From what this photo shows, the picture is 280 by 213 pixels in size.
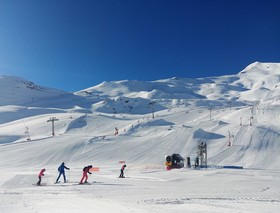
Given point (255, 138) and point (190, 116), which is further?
point (190, 116)

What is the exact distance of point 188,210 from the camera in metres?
11.9

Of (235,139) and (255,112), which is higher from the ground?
(255,112)

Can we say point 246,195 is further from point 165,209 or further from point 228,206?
point 165,209

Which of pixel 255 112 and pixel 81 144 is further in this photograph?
pixel 255 112

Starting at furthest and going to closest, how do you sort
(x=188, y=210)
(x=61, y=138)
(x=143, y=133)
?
(x=143, y=133), (x=61, y=138), (x=188, y=210)

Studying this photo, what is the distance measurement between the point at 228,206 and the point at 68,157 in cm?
4649

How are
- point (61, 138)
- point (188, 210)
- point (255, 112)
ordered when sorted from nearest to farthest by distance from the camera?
1. point (188, 210)
2. point (61, 138)
3. point (255, 112)

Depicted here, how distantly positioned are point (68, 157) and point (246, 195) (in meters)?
43.3

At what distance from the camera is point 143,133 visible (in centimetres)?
7344

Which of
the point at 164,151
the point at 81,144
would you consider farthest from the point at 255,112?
the point at 81,144

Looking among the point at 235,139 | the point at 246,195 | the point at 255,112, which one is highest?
the point at 255,112

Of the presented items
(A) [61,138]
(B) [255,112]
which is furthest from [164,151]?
(B) [255,112]

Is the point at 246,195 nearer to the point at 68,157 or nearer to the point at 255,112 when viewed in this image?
the point at 68,157

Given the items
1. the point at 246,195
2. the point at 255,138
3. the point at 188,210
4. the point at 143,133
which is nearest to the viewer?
the point at 188,210
